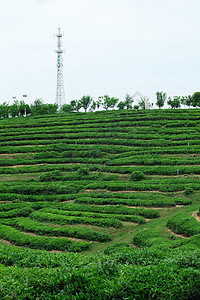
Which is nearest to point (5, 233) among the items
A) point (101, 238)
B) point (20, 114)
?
point (101, 238)

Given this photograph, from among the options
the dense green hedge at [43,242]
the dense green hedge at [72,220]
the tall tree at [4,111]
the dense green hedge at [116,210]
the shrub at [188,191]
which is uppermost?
the tall tree at [4,111]

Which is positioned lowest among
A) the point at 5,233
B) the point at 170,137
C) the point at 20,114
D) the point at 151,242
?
the point at 5,233

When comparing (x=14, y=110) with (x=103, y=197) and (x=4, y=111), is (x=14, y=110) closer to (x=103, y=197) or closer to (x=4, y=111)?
(x=4, y=111)

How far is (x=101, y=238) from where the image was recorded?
64.3 feet

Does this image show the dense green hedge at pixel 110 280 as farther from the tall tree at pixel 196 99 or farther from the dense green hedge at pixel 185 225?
the tall tree at pixel 196 99

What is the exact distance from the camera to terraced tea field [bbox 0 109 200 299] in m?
11.1

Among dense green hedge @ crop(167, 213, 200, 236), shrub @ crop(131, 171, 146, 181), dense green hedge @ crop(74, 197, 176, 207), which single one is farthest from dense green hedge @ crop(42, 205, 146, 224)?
shrub @ crop(131, 171, 146, 181)

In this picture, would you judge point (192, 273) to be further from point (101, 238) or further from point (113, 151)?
point (113, 151)

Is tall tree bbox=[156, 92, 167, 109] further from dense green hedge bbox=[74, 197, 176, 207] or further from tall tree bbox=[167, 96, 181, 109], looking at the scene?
dense green hedge bbox=[74, 197, 176, 207]

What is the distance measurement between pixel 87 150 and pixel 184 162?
1476 centimetres

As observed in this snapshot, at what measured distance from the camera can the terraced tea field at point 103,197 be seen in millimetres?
11094

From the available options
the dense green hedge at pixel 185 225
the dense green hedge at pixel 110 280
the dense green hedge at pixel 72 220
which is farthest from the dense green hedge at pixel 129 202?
the dense green hedge at pixel 110 280

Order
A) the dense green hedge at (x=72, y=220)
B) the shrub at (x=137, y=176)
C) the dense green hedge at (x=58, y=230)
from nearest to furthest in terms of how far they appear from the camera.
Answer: the dense green hedge at (x=58, y=230)
the dense green hedge at (x=72, y=220)
the shrub at (x=137, y=176)

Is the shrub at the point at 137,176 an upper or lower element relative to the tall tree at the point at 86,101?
lower
